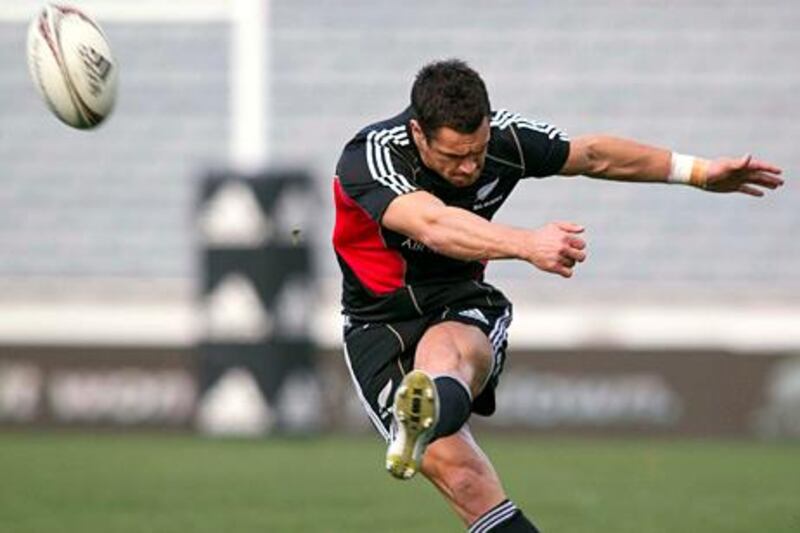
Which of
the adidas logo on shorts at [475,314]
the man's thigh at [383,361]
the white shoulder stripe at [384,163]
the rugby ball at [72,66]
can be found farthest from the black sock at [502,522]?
the rugby ball at [72,66]

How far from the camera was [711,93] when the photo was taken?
1625cm

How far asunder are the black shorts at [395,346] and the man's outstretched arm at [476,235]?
1.35ft

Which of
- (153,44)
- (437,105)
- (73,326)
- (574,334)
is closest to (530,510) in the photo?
(437,105)

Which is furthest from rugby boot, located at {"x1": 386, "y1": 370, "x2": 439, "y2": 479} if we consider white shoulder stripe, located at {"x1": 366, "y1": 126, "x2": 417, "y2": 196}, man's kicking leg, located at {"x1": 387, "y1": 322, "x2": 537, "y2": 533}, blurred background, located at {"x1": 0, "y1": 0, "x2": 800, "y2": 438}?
blurred background, located at {"x1": 0, "y1": 0, "x2": 800, "y2": 438}

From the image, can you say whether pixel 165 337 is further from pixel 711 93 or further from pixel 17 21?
pixel 711 93

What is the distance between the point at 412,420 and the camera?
5090 millimetres

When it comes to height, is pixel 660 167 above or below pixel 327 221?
above

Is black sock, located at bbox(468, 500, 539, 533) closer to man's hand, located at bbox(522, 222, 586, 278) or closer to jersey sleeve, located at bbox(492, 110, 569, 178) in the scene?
man's hand, located at bbox(522, 222, 586, 278)

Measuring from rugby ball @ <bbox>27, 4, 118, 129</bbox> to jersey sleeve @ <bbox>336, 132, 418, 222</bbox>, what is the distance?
1193 mm

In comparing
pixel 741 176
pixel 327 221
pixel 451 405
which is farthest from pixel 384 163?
pixel 327 221

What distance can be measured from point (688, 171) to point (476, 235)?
1149mm

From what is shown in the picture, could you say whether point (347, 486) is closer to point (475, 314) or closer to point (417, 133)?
point (475, 314)

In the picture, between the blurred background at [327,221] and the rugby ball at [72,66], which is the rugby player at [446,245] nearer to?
the rugby ball at [72,66]

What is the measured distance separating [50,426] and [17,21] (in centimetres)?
370
